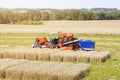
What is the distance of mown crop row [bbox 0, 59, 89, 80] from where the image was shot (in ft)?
38.9

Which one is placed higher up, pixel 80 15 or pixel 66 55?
pixel 66 55

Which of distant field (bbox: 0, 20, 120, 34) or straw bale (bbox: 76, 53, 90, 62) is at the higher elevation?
straw bale (bbox: 76, 53, 90, 62)

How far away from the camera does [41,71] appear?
12.3 metres

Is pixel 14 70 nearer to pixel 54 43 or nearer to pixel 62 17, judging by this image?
pixel 54 43

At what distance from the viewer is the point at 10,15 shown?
76.5 meters

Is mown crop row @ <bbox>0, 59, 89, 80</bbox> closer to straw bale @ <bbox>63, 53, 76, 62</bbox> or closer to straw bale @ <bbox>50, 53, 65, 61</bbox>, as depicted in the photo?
straw bale @ <bbox>63, 53, 76, 62</bbox>

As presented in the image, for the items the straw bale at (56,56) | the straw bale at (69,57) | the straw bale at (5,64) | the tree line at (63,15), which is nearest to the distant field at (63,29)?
the straw bale at (56,56)

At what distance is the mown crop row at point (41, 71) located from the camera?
38.9ft

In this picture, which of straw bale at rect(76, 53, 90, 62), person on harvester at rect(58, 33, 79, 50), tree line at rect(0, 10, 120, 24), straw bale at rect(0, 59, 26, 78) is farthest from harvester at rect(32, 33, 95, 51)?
tree line at rect(0, 10, 120, 24)

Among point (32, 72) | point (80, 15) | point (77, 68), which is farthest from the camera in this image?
point (80, 15)

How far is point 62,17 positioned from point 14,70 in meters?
73.3

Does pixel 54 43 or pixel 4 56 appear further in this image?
pixel 54 43

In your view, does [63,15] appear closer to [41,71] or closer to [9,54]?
[9,54]

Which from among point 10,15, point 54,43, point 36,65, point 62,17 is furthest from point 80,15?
point 36,65
